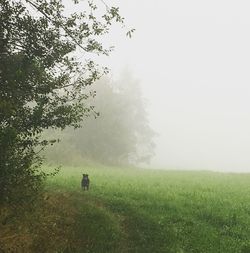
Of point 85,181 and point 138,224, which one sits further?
point 85,181

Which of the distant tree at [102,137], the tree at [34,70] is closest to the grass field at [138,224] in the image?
the tree at [34,70]

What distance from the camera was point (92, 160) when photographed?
5759 cm

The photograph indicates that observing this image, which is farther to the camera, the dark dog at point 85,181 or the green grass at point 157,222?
the dark dog at point 85,181

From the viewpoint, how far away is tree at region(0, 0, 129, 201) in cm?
1358

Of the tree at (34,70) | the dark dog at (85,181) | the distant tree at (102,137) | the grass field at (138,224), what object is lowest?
the grass field at (138,224)

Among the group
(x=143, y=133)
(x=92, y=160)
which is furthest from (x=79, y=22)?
(x=143, y=133)

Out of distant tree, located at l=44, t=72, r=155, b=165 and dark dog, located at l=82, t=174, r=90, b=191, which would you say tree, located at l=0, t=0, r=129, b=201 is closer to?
dark dog, located at l=82, t=174, r=90, b=191

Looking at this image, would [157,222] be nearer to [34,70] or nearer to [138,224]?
[138,224]

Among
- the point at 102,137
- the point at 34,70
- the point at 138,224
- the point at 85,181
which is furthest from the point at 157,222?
the point at 102,137

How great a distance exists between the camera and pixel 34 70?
581 inches

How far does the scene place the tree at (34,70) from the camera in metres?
13.6

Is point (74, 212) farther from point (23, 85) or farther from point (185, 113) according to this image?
point (185, 113)

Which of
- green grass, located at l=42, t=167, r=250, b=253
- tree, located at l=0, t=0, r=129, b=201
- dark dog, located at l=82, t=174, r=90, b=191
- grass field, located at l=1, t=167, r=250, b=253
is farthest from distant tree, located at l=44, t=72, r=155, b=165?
tree, located at l=0, t=0, r=129, b=201

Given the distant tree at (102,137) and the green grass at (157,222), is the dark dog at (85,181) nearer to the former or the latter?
the green grass at (157,222)
